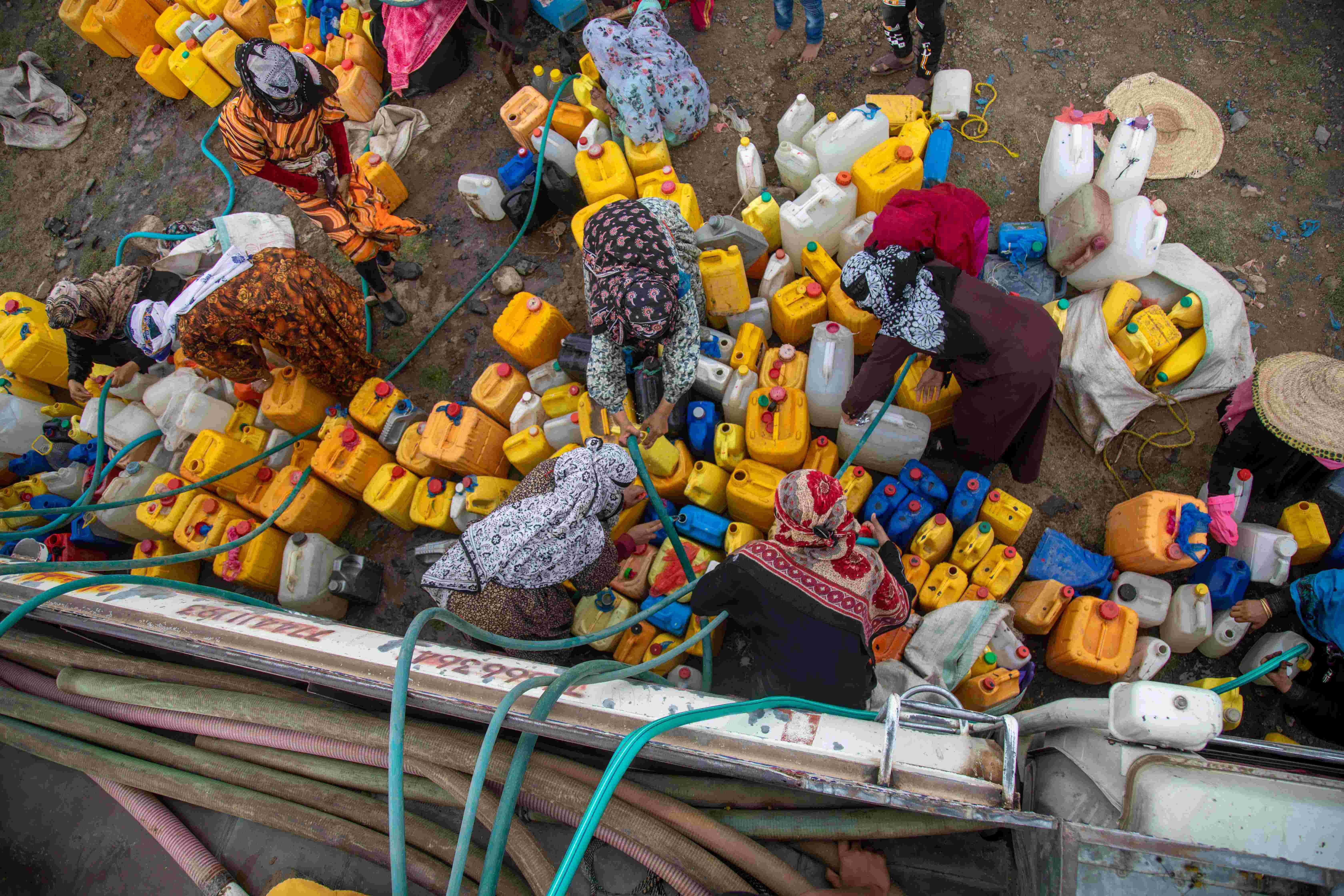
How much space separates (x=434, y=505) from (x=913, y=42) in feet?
15.6

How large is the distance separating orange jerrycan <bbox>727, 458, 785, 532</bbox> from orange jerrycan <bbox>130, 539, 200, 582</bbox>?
3291 mm

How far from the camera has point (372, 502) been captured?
3.88 metres

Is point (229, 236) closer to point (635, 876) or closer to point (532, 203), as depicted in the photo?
point (532, 203)

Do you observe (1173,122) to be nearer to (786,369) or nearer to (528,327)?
(786,369)

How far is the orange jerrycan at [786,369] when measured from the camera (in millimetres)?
3594

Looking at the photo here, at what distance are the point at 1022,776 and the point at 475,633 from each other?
1.59m

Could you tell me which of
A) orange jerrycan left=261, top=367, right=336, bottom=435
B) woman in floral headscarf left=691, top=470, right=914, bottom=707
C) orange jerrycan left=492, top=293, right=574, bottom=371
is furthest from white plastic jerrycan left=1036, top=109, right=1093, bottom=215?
orange jerrycan left=261, top=367, right=336, bottom=435

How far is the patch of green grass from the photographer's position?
4.61 metres

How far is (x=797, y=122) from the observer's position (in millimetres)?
4363

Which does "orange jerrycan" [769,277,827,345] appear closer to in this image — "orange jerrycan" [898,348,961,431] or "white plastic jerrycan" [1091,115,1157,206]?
"orange jerrycan" [898,348,961,431]

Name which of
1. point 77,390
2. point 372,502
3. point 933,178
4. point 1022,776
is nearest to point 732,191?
point 933,178

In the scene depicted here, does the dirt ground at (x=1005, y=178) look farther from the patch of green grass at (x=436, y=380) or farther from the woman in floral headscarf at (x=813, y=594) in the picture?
the woman in floral headscarf at (x=813, y=594)

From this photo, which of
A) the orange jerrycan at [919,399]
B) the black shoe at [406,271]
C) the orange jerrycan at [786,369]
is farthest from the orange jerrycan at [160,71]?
the orange jerrycan at [919,399]

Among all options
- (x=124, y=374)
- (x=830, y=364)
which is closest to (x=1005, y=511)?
(x=830, y=364)
